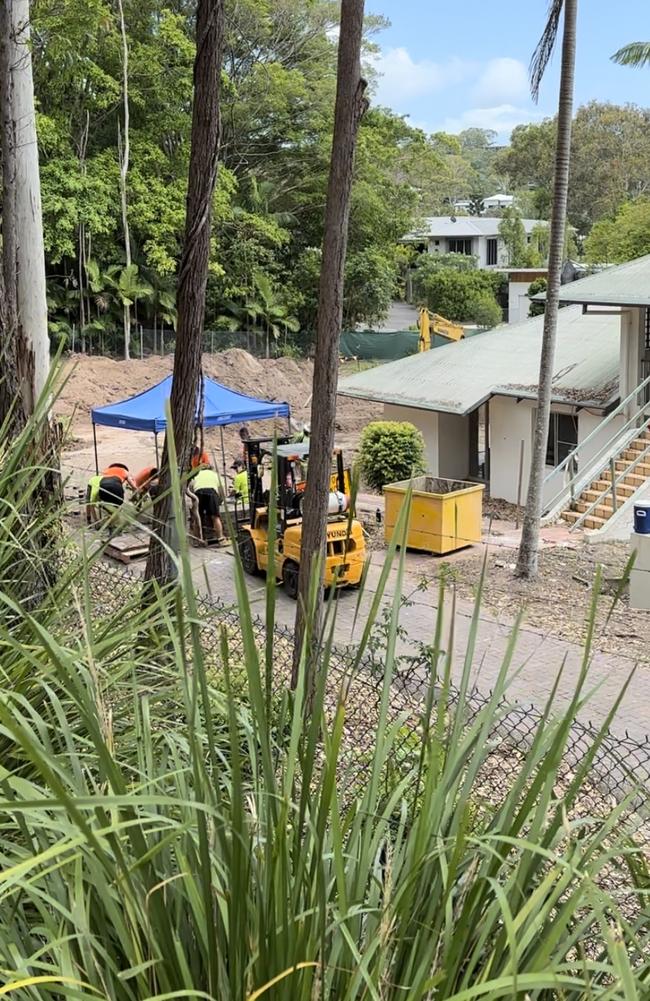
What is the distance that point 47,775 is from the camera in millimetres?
1554

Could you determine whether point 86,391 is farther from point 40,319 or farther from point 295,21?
point 40,319

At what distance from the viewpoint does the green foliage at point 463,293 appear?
58.8 m

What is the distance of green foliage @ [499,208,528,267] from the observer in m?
71.2

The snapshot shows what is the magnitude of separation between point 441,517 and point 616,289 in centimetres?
751

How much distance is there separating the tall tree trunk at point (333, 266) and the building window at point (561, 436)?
53.3ft

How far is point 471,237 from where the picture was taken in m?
79.2

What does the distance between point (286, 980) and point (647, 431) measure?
63.6ft

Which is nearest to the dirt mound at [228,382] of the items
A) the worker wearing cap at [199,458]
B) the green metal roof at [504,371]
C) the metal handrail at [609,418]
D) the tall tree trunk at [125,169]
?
the tall tree trunk at [125,169]

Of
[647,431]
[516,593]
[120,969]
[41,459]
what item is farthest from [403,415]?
[120,969]

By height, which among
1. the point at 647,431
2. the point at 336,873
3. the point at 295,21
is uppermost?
the point at 295,21

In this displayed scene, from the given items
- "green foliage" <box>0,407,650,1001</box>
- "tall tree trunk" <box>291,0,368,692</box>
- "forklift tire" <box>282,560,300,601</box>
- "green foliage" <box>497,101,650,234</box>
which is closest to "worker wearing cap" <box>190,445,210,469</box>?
"tall tree trunk" <box>291,0,368,692</box>

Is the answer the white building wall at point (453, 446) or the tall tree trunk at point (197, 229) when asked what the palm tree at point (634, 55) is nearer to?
the white building wall at point (453, 446)

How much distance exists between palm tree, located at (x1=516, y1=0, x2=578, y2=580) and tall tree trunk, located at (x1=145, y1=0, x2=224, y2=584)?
28.3ft

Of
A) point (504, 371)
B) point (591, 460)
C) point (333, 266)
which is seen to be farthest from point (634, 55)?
point (333, 266)
